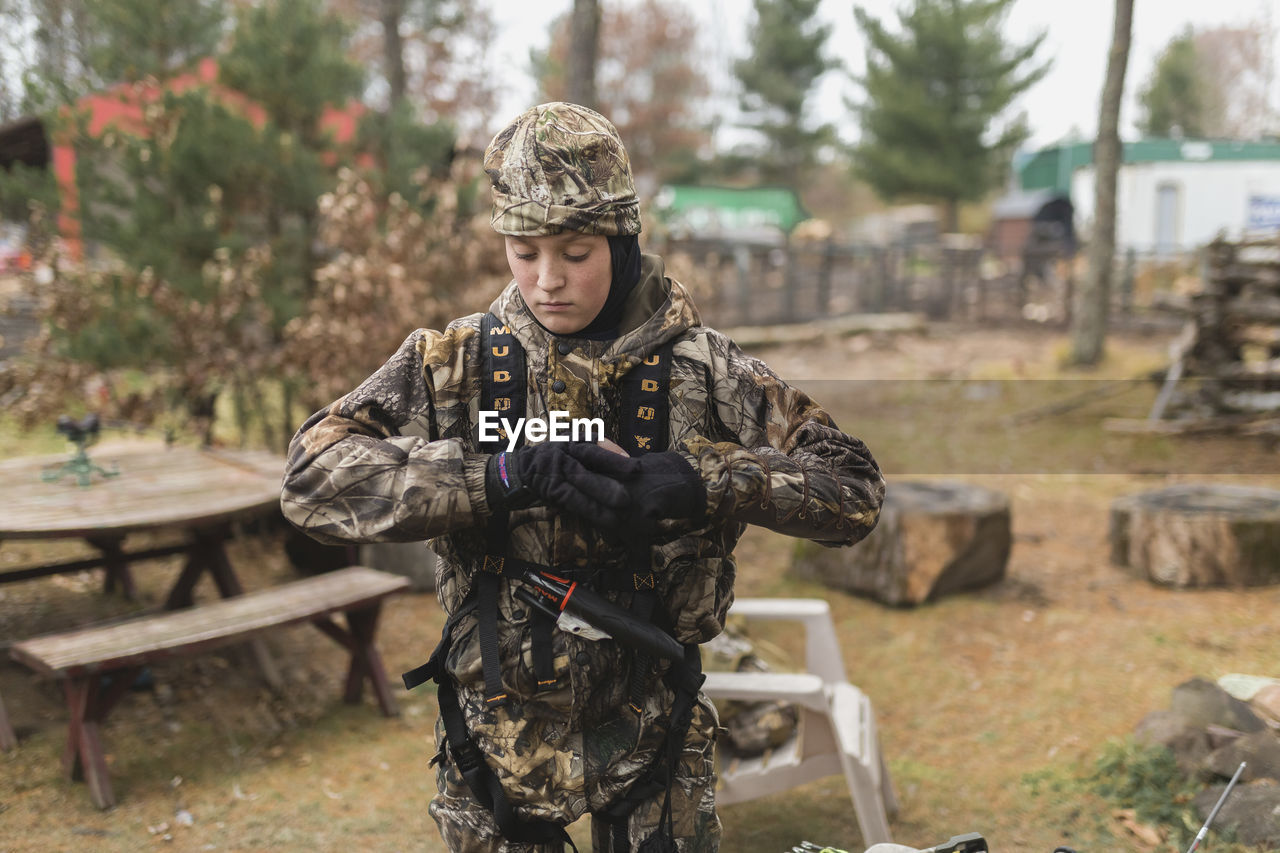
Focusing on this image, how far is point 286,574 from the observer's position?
662 centimetres

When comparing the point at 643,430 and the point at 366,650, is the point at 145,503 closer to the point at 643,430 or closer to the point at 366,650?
the point at 366,650

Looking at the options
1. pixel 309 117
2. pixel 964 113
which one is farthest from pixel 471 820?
pixel 964 113

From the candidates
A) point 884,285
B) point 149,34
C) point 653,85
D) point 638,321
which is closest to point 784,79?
point 653,85

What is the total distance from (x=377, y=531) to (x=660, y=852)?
927mm

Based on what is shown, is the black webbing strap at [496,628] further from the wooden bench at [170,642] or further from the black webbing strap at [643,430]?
the wooden bench at [170,642]

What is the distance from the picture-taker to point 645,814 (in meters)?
2.15

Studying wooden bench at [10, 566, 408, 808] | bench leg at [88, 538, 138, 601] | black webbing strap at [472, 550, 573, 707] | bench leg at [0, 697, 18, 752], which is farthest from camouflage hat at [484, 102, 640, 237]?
bench leg at [88, 538, 138, 601]

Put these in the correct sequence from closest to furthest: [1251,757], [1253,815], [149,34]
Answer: [1253,815] < [1251,757] < [149,34]

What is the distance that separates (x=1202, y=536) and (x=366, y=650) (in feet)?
15.7

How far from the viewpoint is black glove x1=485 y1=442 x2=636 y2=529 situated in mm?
1733

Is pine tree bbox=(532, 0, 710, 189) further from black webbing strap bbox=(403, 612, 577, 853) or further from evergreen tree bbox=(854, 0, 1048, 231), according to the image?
black webbing strap bbox=(403, 612, 577, 853)

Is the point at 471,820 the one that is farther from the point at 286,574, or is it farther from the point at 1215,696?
the point at 286,574

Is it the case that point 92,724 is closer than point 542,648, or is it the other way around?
point 542,648

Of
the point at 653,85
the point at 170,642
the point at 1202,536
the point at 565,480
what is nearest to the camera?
the point at 565,480
